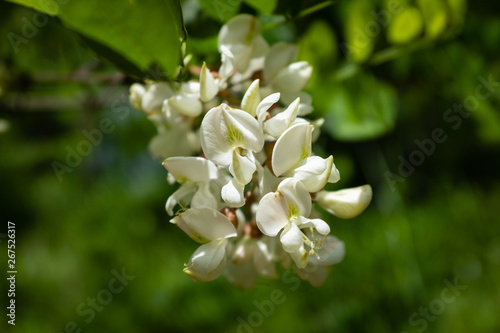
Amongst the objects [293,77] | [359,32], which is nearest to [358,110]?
[359,32]

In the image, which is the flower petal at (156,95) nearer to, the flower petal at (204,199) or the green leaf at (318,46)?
the flower petal at (204,199)

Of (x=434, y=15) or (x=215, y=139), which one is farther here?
(x=434, y=15)

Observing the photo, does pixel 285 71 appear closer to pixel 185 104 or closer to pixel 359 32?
pixel 185 104

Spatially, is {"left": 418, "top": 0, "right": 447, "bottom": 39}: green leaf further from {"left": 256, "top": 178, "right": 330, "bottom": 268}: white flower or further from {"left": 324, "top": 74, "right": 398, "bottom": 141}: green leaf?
{"left": 256, "top": 178, "right": 330, "bottom": 268}: white flower

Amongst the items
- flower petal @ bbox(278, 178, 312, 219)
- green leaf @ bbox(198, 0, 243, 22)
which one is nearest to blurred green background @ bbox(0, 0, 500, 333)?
green leaf @ bbox(198, 0, 243, 22)

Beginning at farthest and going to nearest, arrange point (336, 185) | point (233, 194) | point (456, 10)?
1. point (336, 185)
2. point (456, 10)
3. point (233, 194)

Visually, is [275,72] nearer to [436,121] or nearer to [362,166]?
[362,166]

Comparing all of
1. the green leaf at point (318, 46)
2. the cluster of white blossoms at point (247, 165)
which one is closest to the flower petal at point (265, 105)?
the cluster of white blossoms at point (247, 165)
